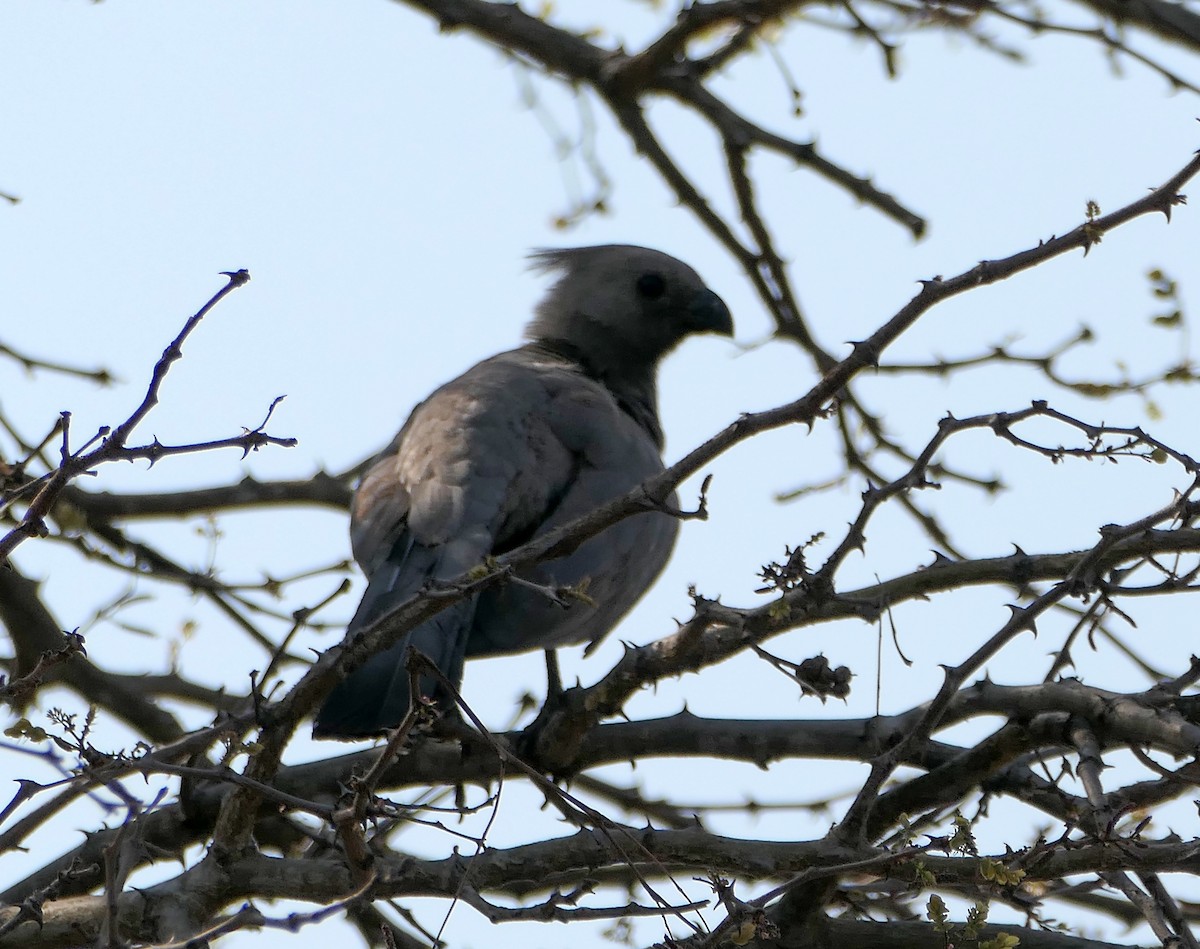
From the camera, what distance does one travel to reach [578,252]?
6.54m

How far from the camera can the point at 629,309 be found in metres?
6.28

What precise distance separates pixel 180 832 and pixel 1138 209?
107 inches

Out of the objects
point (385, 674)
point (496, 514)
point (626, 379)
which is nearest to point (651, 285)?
point (626, 379)

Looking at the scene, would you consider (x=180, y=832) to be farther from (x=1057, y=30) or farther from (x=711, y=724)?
(x=1057, y=30)

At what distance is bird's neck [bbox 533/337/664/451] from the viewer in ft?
18.9

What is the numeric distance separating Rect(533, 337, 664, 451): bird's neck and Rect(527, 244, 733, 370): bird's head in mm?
40

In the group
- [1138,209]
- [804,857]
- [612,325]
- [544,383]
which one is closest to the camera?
[1138,209]

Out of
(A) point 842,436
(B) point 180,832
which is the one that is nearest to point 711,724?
(B) point 180,832

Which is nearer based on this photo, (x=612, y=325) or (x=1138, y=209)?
(x=1138, y=209)

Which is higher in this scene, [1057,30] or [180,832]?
[1057,30]

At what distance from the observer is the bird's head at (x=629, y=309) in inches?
246

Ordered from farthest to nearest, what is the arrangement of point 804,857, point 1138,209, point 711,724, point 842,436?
point 842,436
point 711,724
point 804,857
point 1138,209

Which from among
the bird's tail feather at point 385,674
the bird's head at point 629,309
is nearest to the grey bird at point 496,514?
the bird's tail feather at point 385,674

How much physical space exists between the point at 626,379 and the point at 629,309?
1.03 feet
